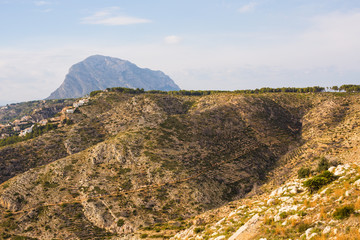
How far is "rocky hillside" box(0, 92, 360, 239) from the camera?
6081 centimetres

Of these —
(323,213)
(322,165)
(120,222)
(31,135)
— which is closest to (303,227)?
(323,213)

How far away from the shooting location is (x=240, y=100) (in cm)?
14400

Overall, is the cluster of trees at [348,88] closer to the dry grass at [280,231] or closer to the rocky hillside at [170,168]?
the rocky hillside at [170,168]

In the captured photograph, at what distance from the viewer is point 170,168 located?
81.1 m

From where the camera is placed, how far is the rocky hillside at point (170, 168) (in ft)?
200

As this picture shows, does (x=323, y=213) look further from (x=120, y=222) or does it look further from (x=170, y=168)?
(x=170, y=168)

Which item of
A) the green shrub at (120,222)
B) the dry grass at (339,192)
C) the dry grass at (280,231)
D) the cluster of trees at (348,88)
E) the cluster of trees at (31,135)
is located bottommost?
the green shrub at (120,222)

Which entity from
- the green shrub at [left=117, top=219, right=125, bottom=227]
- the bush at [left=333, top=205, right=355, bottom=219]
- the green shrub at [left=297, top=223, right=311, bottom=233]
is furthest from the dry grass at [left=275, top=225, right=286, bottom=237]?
the green shrub at [left=117, top=219, right=125, bottom=227]

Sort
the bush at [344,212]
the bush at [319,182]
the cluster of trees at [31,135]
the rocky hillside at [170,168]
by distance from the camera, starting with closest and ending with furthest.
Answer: the bush at [344,212] → the bush at [319,182] → the rocky hillside at [170,168] → the cluster of trees at [31,135]

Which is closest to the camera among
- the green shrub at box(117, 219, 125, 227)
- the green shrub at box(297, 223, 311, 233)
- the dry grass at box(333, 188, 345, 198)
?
the green shrub at box(297, 223, 311, 233)

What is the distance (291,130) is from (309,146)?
2825 centimetres

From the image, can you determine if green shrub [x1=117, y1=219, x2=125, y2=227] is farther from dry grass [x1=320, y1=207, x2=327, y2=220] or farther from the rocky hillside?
dry grass [x1=320, y1=207, x2=327, y2=220]

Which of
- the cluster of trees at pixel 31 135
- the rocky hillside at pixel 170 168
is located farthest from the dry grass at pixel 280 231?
the cluster of trees at pixel 31 135

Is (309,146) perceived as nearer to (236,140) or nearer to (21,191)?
(236,140)
